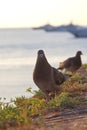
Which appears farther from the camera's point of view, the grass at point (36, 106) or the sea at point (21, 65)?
the sea at point (21, 65)

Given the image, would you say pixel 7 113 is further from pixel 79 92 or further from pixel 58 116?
pixel 79 92

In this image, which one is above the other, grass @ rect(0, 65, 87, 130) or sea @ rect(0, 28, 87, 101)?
sea @ rect(0, 28, 87, 101)

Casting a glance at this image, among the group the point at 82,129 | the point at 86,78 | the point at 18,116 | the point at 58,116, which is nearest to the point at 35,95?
the point at 86,78

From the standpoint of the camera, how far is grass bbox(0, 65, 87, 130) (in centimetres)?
790

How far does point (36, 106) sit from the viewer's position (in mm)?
10008

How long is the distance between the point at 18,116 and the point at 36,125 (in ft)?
2.42

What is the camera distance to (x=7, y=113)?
8680 mm

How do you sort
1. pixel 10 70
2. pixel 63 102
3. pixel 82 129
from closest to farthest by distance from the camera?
pixel 82 129 < pixel 63 102 < pixel 10 70

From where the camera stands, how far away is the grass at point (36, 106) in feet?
25.9

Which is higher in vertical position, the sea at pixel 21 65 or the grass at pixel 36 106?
the sea at pixel 21 65

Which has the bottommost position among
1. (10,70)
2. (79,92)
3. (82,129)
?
(82,129)

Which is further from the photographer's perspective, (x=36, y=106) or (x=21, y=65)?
(x=21, y=65)

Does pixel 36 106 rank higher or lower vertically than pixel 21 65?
lower

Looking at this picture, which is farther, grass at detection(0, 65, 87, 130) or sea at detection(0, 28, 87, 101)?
sea at detection(0, 28, 87, 101)
